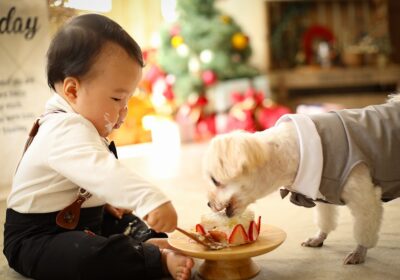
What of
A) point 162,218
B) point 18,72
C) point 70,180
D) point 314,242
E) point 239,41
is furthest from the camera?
point 239,41

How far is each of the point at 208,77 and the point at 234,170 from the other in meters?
2.91

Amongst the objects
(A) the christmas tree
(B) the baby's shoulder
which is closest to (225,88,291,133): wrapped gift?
(A) the christmas tree

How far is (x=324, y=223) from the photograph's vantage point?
1.43 meters

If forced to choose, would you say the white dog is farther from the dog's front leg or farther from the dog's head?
the dog's front leg

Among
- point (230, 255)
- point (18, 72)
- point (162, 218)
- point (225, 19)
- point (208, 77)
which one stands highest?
point (225, 19)

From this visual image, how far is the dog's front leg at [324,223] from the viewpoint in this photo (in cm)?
143

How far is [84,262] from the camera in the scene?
1.11m

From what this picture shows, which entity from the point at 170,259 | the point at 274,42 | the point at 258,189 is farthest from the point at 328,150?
the point at 274,42

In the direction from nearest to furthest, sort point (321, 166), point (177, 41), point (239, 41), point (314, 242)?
point (321, 166) → point (314, 242) → point (177, 41) → point (239, 41)

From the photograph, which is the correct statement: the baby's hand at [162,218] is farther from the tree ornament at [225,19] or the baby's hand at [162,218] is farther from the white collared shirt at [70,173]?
the tree ornament at [225,19]

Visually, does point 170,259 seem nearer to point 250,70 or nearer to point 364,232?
point 364,232

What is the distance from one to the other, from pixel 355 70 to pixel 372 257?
3.71m

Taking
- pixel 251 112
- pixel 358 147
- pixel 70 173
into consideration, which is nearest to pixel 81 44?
pixel 70 173

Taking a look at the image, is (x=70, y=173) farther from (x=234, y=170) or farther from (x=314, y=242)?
(x=314, y=242)
